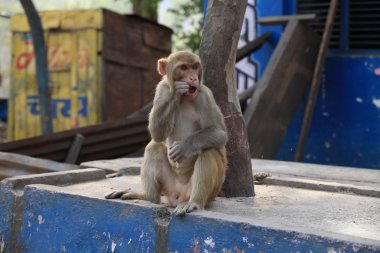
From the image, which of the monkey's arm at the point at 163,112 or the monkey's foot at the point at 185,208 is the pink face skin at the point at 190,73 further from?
the monkey's foot at the point at 185,208

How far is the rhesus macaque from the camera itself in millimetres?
3744

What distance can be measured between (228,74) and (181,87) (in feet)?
3.10

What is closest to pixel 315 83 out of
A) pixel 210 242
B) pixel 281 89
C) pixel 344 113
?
pixel 281 89

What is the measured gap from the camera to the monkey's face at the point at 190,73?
3.74 m

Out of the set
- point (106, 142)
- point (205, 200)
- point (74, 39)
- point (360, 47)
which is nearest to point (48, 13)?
point (74, 39)

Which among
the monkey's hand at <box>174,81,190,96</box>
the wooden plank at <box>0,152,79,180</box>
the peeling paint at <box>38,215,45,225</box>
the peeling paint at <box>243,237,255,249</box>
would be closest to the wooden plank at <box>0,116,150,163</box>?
the wooden plank at <box>0,152,79,180</box>

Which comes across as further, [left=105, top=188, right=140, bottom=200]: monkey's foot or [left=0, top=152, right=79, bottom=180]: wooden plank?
[left=0, top=152, right=79, bottom=180]: wooden plank

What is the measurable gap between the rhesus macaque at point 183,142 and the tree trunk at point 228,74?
519mm

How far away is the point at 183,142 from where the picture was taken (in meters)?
3.86

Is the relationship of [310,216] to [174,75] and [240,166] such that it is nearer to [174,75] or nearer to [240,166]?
[240,166]

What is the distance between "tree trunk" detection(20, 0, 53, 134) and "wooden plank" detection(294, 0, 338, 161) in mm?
4111

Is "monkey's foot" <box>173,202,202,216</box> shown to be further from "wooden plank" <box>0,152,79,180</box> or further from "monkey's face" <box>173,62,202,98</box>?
"wooden plank" <box>0,152,79,180</box>

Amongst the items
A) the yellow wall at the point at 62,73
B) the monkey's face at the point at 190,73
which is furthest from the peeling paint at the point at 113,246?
A: the yellow wall at the point at 62,73

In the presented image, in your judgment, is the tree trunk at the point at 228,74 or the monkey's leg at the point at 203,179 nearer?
the monkey's leg at the point at 203,179
